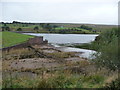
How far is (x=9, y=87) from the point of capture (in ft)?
19.1

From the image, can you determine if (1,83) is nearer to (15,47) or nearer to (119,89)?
(119,89)

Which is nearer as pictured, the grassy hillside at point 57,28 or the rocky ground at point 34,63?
the rocky ground at point 34,63

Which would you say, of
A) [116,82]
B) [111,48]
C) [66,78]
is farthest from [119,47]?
[66,78]

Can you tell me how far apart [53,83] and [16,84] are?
1078mm

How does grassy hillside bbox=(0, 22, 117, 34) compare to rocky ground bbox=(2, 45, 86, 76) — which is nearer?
rocky ground bbox=(2, 45, 86, 76)

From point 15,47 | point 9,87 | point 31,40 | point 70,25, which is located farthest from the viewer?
point 70,25

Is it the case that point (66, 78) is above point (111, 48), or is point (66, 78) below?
below

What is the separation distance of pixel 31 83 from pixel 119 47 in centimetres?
313

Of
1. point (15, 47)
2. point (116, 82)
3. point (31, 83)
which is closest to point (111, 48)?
point (116, 82)

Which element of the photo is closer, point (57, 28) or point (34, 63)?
point (34, 63)

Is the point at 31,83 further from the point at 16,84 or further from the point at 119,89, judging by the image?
the point at 119,89

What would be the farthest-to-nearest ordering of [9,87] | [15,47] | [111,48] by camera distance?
[15,47]
[111,48]
[9,87]

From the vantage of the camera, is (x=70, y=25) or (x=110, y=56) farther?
(x=70, y=25)

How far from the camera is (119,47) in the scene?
6.89 metres
